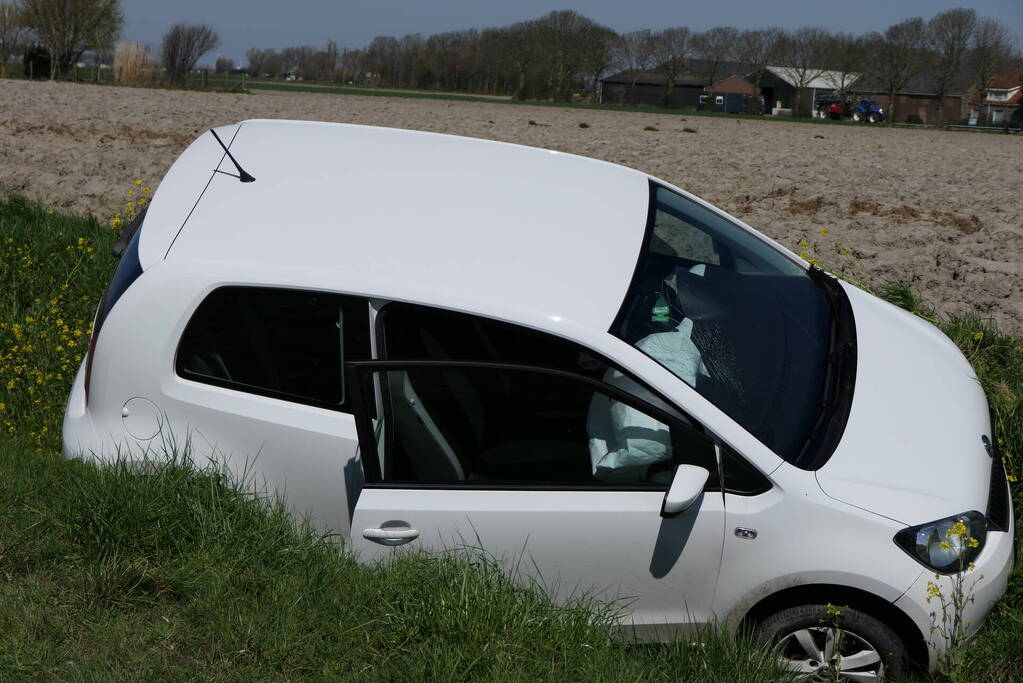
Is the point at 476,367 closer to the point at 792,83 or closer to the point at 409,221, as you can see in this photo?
the point at 409,221

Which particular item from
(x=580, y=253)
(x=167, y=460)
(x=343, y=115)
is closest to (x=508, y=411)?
(x=580, y=253)

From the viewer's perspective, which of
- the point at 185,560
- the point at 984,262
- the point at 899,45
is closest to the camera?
the point at 185,560

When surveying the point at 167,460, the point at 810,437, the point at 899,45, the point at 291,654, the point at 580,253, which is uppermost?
the point at 899,45

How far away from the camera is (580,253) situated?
3.85m

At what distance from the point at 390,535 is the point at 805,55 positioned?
122 m

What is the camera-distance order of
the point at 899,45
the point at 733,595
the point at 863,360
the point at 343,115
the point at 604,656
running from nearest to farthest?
the point at 604,656
the point at 733,595
the point at 863,360
the point at 343,115
the point at 899,45

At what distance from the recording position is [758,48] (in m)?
126

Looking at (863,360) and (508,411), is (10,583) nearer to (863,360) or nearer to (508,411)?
(508,411)

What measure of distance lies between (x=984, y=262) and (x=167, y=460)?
8.48 metres


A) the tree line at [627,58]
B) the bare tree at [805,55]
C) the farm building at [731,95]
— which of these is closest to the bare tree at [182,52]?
the tree line at [627,58]

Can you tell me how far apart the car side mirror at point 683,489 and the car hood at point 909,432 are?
18.8 inches

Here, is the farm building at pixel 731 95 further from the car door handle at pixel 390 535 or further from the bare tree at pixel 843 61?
the car door handle at pixel 390 535

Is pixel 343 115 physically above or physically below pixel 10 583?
above

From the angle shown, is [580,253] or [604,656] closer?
[604,656]
